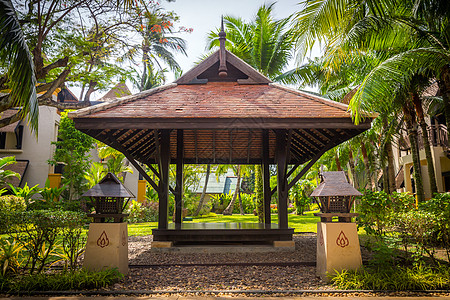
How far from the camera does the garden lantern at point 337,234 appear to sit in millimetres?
5355

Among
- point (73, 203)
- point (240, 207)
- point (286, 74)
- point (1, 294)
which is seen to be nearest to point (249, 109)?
point (1, 294)

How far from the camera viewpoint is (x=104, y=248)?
5543mm

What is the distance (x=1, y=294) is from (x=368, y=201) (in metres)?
7.63

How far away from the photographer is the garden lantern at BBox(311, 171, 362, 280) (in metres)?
5.36

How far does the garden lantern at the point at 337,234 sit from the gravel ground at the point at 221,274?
0.40 meters

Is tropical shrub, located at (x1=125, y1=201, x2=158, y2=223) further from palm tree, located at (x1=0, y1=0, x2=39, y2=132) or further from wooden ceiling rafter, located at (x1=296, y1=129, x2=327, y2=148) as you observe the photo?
palm tree, located at (x1=0, y1=0, x2=39, y2=132)

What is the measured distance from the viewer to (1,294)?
184 inches

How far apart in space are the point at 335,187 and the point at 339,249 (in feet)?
3.53

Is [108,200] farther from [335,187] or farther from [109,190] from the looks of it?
[335,187]

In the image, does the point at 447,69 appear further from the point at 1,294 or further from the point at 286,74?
the point at 1,294

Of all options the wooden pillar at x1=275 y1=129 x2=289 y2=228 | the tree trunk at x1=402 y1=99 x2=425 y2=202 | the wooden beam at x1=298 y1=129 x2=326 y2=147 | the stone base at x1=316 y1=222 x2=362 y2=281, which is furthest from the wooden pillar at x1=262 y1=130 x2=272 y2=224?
the tree trunk at x1=402 y1=99 x2=425 y2=202

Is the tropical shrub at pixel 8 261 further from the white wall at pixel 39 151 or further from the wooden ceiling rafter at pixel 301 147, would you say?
the white wall at pixel 39 151

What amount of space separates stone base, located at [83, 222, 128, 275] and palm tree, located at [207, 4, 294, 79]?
40.8ft

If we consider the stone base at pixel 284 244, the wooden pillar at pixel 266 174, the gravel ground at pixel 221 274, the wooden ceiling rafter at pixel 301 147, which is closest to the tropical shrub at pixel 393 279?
the gravel ground at pixel 221 274
